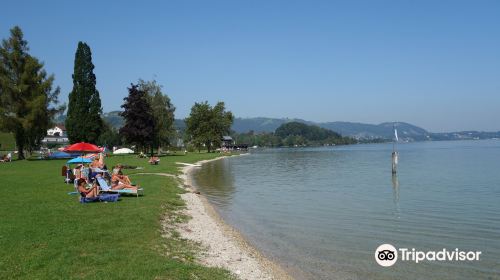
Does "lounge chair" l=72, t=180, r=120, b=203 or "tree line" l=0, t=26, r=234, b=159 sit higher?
"tree line" l=0, t=26, r=234, b=159

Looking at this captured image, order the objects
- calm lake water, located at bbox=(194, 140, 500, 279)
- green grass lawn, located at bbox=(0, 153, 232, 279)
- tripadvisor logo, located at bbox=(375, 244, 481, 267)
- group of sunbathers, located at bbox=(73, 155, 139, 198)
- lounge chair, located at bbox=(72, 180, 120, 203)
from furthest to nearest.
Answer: group of sunbathers, located at bbox=(73, 155, 139, 198) → lounge chair, located at bbox=(72, 180, 120, 203) → tripadvisor logo, located at bbox=(375, 244, 481, 267) → calm lake water, located at bbox=(194, 140, 500, 279) → green grass lawn, located at bbox=(0, 153, 232, 279)

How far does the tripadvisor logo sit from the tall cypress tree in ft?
198

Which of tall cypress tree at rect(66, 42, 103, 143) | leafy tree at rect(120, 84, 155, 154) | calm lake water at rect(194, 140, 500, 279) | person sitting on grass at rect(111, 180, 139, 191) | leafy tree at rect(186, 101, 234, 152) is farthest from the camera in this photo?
leafy tree at rect(186, 101, 234, 152)

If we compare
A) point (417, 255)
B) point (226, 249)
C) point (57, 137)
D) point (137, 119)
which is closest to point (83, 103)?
point (137, 119)

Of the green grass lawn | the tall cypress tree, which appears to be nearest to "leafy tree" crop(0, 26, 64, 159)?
the tall cypress tree

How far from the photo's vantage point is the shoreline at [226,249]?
10625 mm

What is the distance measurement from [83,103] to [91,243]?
60.5 m

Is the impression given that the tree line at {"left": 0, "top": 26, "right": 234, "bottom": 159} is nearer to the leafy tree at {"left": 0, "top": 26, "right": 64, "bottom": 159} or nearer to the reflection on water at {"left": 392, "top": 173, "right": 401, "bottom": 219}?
the leafy tree at {"left": 0, "top": 26, "right": 64, "bottom": 159}

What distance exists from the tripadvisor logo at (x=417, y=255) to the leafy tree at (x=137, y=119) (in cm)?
6258

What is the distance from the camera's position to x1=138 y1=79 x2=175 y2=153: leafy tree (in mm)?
81469

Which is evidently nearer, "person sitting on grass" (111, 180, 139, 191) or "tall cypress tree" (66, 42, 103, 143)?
"person sitting on grass" (111, 180, 139, 191)

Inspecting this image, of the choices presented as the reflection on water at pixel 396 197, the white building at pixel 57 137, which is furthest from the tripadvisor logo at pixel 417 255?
the white building at pixel 57 137

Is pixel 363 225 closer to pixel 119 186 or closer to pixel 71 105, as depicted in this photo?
pixel 119 186

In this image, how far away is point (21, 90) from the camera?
187ft
